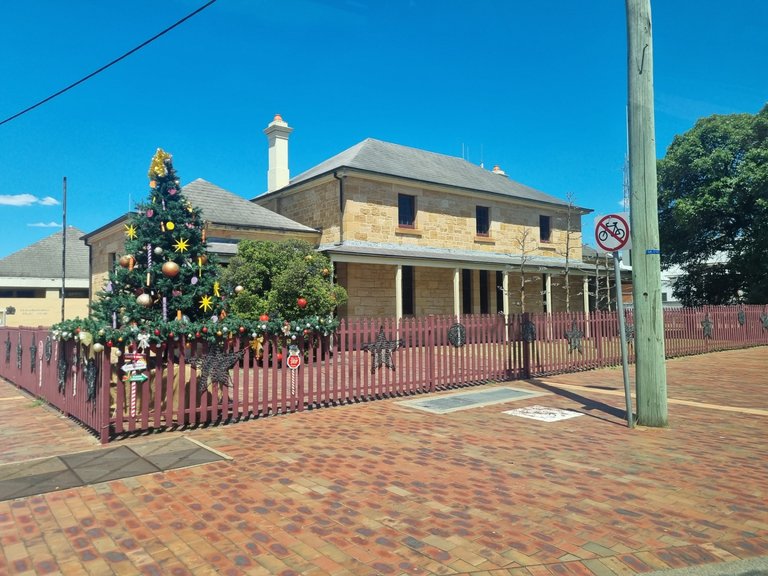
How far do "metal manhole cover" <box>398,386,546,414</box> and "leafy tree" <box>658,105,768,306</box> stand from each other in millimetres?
21255

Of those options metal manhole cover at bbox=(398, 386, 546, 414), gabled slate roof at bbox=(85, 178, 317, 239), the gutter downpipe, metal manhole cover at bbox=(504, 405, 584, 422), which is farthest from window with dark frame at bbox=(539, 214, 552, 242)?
metal manhole cover at bbox=(504, 405, 584, 422)

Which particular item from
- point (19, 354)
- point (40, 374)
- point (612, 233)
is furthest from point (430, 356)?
point (19, 354)

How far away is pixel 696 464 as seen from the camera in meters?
5.46

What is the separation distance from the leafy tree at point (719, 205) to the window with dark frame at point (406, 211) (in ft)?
45.7

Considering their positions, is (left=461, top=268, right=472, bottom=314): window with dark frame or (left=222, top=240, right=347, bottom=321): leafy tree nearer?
(left=222, top=240, right=347, bottom=321): leafy tree

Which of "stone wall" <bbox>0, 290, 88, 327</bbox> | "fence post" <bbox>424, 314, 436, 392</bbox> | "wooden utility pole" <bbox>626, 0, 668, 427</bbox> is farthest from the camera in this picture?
"stone wall" <bbox>0, 290, 88, 327</bbox>

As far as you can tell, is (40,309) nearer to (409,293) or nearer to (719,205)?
(409,293)

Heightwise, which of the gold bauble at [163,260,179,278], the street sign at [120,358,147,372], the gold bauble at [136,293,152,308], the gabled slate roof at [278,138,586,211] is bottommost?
the street sign at [120,358,147,372]

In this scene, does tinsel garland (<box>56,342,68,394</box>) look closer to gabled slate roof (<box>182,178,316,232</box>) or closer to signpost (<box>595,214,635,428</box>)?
signpost (<box>595,214,635,428</box>)

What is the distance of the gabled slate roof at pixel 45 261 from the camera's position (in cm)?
3600

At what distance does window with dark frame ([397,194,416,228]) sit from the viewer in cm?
2236

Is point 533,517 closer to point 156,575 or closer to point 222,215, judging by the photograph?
point 156,575

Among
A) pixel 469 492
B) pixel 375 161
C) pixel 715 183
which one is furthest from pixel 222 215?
pixel 715 183

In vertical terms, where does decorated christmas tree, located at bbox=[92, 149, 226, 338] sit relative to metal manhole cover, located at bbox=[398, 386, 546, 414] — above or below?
above
